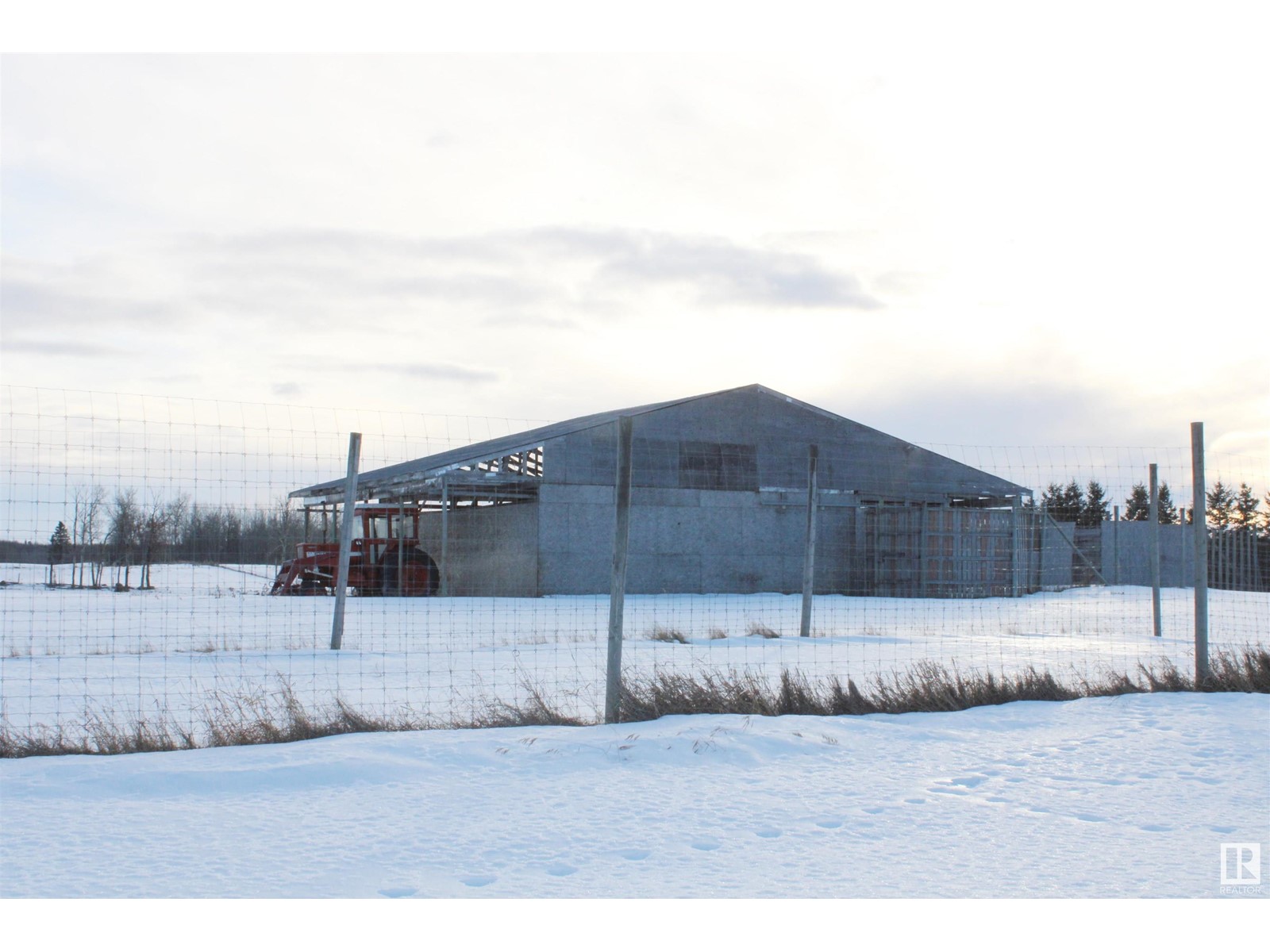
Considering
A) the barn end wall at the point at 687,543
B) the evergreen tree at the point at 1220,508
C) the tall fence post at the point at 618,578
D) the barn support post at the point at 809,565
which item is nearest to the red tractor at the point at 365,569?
the barn end wall at the point at 687,543

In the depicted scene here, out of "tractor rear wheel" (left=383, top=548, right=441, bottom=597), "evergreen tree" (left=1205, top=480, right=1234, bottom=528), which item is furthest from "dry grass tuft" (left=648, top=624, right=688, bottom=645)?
"evergreen tree" (left=1205, top=480, right=1234, bottom=528)

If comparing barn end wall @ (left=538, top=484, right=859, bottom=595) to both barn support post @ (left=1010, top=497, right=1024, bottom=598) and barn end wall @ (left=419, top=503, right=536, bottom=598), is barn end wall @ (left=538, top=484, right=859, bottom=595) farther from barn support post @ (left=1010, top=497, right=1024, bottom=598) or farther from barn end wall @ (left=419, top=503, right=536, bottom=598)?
barn support post @ (left=1010, top=497, right=1024, bottom=598)

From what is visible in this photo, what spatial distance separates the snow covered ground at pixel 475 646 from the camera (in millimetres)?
9086

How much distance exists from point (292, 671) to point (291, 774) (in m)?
5.23

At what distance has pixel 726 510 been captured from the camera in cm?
2795

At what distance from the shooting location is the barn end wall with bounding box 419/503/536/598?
2595cm

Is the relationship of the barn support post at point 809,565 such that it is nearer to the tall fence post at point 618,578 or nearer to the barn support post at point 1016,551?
the tall fence post at point 618,578

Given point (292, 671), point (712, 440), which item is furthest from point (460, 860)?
point (712, 440)

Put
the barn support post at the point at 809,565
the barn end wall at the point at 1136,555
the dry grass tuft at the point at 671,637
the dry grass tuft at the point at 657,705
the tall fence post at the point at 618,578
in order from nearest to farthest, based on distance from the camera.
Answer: the dry grass tuft at the point at 657,705
the tall fence post at the point at 618,578
the dry grass tuft at the point at 671,637
the barn support post at the point at 809,565
the barn end wall at the point at 1136,555

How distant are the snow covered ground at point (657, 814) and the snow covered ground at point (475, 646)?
4.69ft

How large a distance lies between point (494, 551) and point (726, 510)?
6.38 metres

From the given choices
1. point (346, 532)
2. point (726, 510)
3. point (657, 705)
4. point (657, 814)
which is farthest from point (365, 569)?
point (657, 814)

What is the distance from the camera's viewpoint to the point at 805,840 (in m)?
4.84

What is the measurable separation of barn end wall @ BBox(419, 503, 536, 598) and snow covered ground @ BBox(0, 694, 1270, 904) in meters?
18.3
